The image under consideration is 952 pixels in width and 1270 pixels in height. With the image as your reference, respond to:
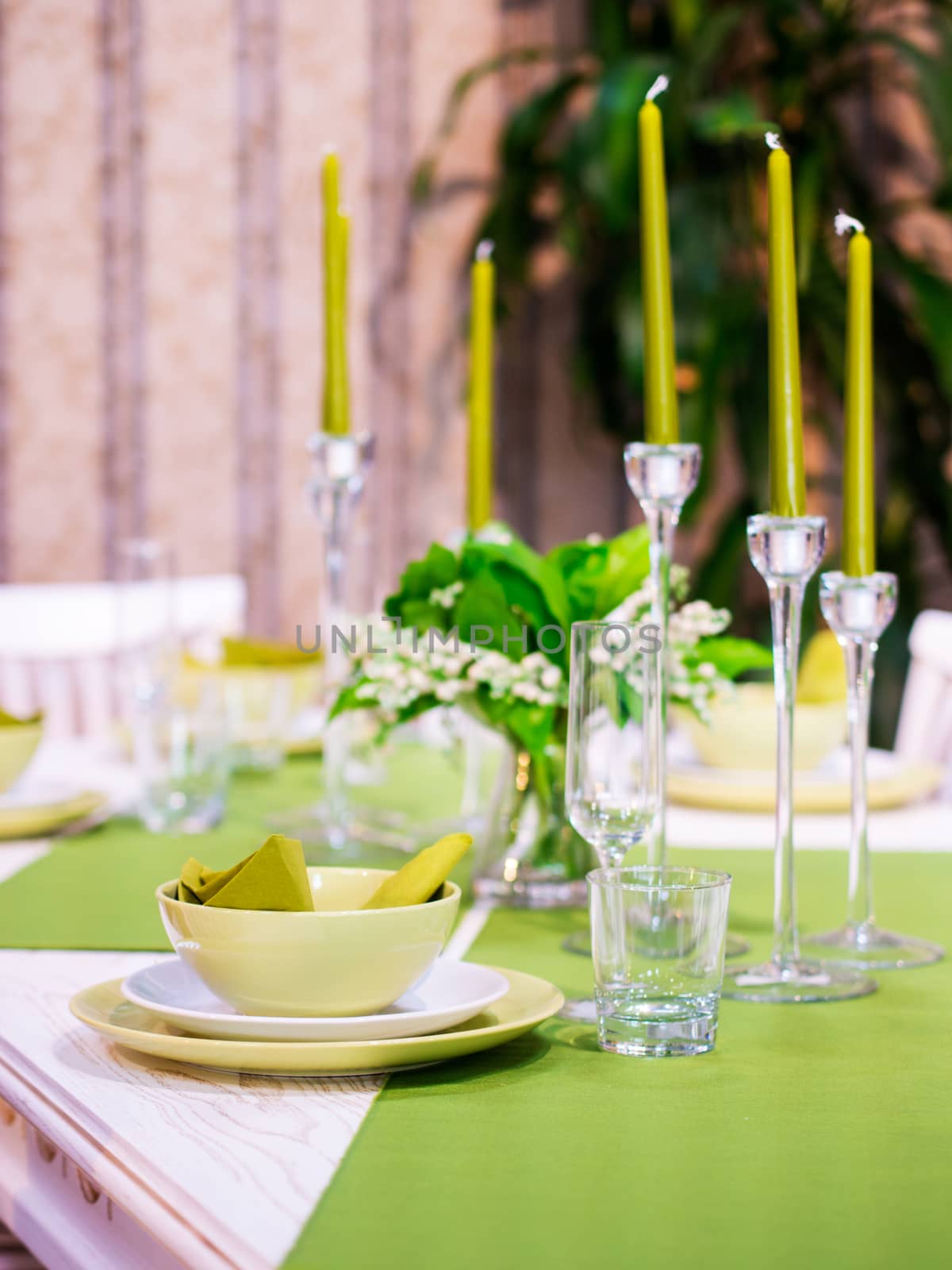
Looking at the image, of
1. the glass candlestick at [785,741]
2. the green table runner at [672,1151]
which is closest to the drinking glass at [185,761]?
the green table runner at [672,1151]

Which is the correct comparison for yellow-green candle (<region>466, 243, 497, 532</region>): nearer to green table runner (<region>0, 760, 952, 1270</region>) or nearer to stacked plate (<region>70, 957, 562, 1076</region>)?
green table runner (<region>0, 760, 952, 1270</region>)

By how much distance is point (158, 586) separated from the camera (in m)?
1.60

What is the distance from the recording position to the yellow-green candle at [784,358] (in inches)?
37.0

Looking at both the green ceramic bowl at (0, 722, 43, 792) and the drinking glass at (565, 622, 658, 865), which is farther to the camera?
the green ceramic bowl at (0, 722, 43, 792)

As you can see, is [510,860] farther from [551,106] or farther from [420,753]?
[551,106]

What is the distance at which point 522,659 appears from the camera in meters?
1.19

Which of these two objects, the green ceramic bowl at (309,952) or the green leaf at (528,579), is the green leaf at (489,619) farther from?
the green ceramic bowl at (309,952)

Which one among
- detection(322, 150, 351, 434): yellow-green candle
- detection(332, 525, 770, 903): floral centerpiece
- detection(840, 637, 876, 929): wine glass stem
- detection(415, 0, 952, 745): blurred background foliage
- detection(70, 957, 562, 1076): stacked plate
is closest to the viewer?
detection(70, 957, 562, 1076): stacked plate

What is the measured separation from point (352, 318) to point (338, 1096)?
3.21 m

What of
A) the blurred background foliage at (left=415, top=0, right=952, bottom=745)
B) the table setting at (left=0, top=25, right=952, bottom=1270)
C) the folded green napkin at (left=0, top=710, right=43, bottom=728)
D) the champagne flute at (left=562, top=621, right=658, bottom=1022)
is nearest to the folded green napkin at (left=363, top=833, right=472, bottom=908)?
the table setting at (left=0, top=25, right=952, bottom=1270)

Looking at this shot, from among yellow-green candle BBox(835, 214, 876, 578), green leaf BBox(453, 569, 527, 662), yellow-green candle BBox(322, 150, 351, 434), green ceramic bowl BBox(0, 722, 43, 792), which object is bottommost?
green ceramic bowl BBox(0, 722, 43, 792)

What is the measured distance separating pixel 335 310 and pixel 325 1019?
31.4 inches

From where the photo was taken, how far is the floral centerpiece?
1.19m

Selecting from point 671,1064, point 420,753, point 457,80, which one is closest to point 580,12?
point 457,80
